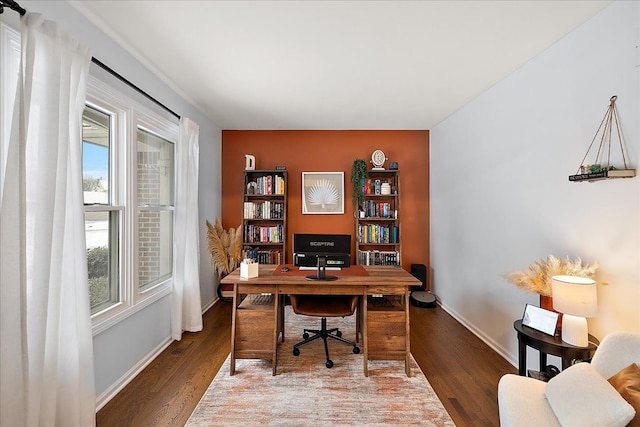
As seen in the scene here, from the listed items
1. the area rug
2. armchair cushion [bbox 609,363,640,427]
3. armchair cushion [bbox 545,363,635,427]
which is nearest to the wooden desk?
the area rug

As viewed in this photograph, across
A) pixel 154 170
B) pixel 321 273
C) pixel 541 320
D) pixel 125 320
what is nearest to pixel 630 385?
pixel 541 320

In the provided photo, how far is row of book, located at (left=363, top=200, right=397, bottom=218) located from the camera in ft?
14.7

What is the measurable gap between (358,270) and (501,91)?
2249 mm

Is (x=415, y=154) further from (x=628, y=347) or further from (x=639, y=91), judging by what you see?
(x=628, y=347)

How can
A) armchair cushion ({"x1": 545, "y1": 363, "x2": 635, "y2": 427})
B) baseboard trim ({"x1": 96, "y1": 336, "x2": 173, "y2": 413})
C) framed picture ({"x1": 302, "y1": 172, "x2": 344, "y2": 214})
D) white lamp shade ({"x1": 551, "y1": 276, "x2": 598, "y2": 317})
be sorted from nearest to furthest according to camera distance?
armchair cushion ({"x1": 545, "y1": 363, "x2": 635, "y2": 427})
white lamp shade ({"x1": 551, "y1": 276, "x2": 598, "y2": 317})
baseboard trim ({"x1": 96, "y1": 336, "x2": 173, "y2": 413})
framed picture ({"x1": 302, "y1": 172, "x2": 344, "y2": 214})

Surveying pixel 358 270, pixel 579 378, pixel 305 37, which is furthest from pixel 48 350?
pixel 579 378

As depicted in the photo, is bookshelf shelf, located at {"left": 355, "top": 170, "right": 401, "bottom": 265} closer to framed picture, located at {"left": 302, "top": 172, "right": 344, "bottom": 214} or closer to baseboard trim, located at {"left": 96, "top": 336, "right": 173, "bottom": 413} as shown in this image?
framed picture, located at {"left": 302, "top": 172, "right": 344, "bottom": 214}

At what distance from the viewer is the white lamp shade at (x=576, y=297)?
166cm

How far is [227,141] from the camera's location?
4730mm

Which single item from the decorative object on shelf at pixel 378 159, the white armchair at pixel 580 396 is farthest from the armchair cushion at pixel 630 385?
the decorative object on shelf at pixel 378 159

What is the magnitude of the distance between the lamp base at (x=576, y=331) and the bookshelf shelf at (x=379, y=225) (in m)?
2.62

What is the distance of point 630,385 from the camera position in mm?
1218

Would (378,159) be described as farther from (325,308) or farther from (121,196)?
(121,196)

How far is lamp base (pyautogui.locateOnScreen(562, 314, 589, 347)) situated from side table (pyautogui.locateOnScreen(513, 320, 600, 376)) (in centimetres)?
3
